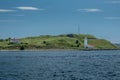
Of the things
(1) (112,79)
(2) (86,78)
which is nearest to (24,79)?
(2) (86,78)

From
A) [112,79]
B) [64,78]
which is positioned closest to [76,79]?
[64,78]

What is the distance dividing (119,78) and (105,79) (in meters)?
3.68

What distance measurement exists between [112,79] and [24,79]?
18880 millimetres

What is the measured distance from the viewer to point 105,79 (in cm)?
7762

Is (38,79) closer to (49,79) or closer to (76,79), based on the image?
(49,79)

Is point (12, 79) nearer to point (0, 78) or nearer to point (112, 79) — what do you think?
point (0, 78)

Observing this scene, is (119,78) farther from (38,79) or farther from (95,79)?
(38,79)

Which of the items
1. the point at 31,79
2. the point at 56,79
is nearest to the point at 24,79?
the point at 31,79

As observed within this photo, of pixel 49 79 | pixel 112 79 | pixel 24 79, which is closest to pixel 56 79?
pixel 49 79

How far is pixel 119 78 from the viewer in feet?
260

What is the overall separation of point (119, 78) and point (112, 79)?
2399mm

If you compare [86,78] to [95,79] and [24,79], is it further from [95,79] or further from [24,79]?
[24,79]

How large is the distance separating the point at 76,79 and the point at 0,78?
16940mm

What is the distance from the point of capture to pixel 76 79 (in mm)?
78438
